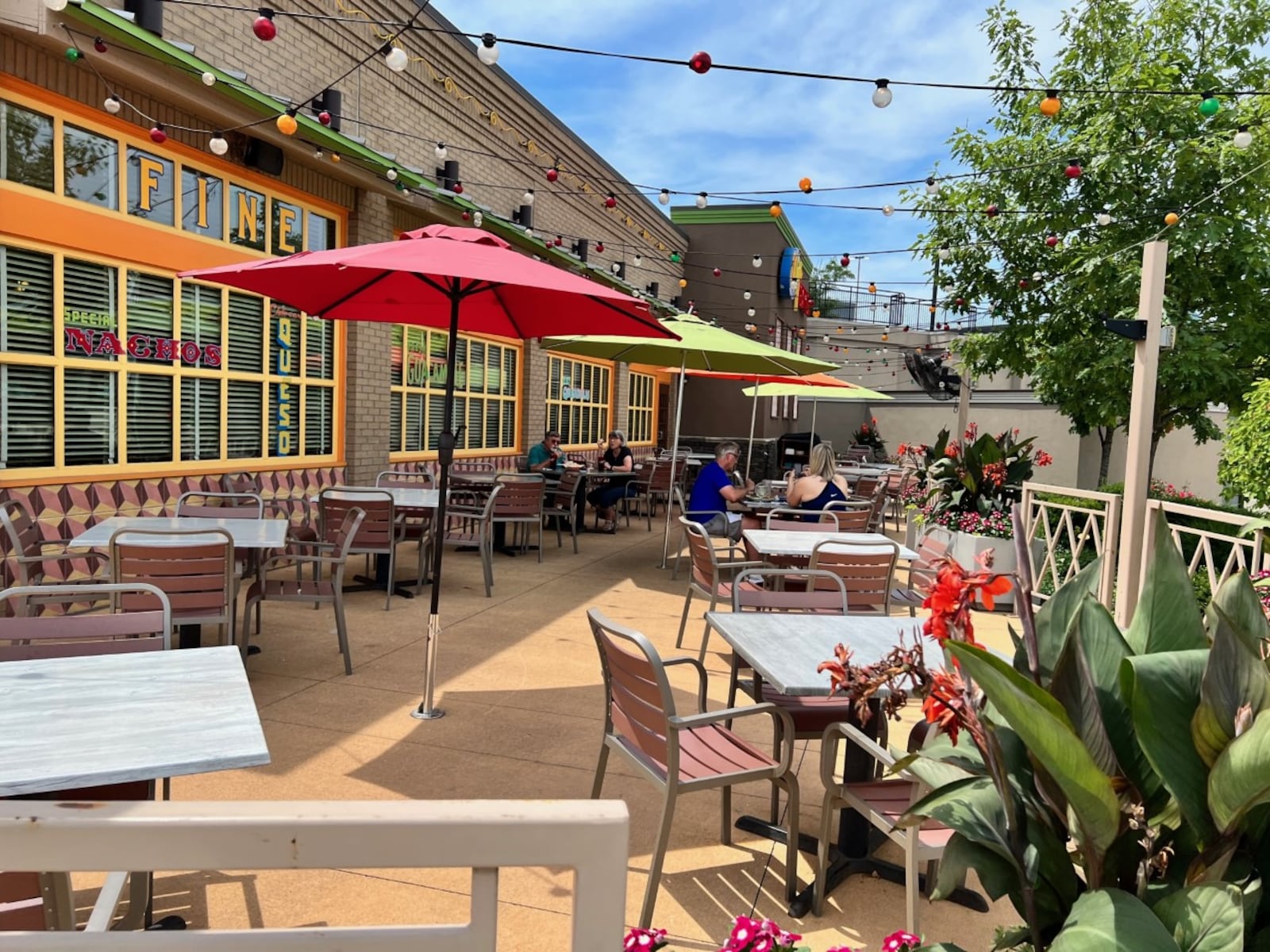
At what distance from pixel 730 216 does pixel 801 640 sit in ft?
65.8

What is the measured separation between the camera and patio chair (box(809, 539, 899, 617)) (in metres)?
4.59

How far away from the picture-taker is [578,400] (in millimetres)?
15227

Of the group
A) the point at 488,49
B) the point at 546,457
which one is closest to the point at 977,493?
the point at 546,457

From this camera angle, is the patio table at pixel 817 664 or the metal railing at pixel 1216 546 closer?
the patio table at pixel 817 664

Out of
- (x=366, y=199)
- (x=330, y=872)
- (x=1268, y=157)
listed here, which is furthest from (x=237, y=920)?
(x=1268, y=157)

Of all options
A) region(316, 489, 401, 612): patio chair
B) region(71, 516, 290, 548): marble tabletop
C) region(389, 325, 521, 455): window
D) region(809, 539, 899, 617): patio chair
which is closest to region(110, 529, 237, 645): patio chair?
region(71, 516, 290, 548): marble tabletop

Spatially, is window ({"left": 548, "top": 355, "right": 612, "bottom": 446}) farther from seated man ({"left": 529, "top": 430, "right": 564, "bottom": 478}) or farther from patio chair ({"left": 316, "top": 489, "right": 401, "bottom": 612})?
patio chair ({"left": 316, "top": 489, "right": 401, "bottom": 612})

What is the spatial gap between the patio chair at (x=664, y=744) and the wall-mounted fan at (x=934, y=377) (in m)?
21.4

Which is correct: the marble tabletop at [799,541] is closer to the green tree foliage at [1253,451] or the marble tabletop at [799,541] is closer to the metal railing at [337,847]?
the green tree foliage at [1253,451]

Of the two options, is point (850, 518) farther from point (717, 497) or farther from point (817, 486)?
point (717, 497)

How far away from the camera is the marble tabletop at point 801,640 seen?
2643 millimetres

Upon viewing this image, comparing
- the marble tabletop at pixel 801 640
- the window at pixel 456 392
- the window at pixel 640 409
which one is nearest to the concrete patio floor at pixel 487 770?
the marble tabletop at pixel 801 640

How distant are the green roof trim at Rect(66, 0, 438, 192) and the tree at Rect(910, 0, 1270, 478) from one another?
5.92m

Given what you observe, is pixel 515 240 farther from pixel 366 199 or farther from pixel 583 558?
pixel 583 558
